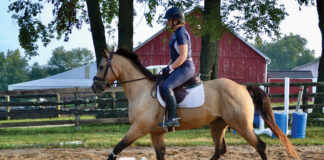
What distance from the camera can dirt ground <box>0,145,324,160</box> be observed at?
667cm

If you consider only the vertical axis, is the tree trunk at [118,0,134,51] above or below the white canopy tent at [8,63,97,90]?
above

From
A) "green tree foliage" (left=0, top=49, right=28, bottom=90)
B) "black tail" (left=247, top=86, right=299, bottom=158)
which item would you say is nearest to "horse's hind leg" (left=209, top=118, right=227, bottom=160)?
"black tail" (left=247, top=86, right=299, bottom=158)

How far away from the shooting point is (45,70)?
219 ft

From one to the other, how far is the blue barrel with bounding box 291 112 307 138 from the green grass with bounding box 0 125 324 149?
10.5 inches

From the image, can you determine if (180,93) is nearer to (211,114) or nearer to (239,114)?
(211,114)

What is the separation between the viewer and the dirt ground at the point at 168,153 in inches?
262

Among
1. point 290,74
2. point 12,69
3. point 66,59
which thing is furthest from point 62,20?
point 66,59

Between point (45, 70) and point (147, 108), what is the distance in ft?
218

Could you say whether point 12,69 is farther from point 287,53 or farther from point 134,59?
point 287,53

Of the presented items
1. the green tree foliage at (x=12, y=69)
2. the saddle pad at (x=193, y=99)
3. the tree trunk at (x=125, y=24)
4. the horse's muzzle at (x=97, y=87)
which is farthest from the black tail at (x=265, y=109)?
the green tree foliage at (x=12, y=69)

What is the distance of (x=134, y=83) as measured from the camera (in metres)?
5.58

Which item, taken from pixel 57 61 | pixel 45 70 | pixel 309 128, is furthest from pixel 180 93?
pixel 57 61

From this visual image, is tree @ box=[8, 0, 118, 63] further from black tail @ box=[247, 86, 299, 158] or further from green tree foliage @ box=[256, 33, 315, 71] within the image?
green tree foliage @ box=[256, 33, 315, 71]

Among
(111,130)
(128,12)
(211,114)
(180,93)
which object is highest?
(128,12)
